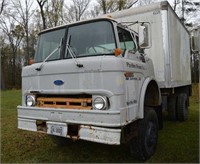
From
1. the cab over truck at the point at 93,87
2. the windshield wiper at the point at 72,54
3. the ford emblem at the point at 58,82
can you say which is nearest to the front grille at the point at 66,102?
the cab over truck at the point at 93,87

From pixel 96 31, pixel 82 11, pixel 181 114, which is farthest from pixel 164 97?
pixel 82 11

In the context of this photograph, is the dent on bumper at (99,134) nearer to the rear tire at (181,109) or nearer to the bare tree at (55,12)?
the rear tire at (181,109)

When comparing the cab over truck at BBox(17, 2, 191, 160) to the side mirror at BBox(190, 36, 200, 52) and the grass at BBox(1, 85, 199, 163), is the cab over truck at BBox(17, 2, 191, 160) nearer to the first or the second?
the grass at BBox(1, 85, 199, 163)

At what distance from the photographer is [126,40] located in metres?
4.77

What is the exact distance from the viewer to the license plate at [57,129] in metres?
4.12

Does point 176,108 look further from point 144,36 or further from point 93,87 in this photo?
point 93,87

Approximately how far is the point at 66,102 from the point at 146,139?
5.28 feet

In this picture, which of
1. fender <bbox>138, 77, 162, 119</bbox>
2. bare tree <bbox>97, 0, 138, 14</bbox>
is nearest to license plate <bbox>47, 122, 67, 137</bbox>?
fender <bbox>138, 77, 162, 119</bbox>

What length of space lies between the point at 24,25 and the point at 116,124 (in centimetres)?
3754

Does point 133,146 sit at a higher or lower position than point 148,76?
lower

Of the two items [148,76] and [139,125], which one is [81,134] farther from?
[148,76]

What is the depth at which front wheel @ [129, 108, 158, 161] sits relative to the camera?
448 centimetres

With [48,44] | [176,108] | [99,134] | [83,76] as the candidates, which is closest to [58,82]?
[83,76]

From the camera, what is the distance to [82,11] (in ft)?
128
